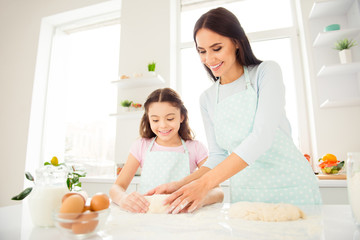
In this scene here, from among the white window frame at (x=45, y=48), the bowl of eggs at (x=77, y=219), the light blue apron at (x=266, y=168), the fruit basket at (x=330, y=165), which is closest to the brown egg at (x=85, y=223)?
the bowl of eggs at (x=77, y=219)

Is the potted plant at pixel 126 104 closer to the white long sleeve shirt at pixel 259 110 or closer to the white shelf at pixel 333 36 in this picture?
the white long sleeve shirt at pixel 259 110

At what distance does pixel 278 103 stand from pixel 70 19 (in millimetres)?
3411

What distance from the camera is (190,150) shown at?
1.32m

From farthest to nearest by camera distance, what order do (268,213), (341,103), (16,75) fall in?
(16,75), (341,103), (268,213)

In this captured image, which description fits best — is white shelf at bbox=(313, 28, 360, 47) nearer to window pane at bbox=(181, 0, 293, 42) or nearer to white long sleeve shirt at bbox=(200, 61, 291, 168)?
window pane at bbox=(181, 0, 293, 42)

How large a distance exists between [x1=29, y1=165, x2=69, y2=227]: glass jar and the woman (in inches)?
15.2

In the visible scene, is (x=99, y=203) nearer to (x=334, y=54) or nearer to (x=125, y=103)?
(x=125, y=103)

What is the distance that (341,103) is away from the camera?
188cm

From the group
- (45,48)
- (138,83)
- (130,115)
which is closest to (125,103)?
(130,115)

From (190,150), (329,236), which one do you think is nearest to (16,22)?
(190,150)

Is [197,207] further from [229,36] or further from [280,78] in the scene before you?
[229,36]

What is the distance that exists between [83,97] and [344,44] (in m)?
→ 3.01

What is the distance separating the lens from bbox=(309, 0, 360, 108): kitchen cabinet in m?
1.88

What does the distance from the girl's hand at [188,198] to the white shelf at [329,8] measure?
205 cm
